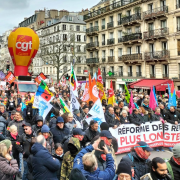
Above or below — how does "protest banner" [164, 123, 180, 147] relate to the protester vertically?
below

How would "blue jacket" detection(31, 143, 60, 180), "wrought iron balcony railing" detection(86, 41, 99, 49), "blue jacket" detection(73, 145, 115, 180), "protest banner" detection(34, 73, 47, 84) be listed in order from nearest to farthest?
"blue jacket" detection(73, 145, 115, 180)
"blue jacket" detection(31, 143, 60, 180)
"protest banner" detection(34, 73, 47, 84)
"wrought iron balcony railing" detection(86, 41, 99, 49)

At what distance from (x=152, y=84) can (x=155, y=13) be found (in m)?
8.89

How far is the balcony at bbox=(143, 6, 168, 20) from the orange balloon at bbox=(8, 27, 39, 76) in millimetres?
14401

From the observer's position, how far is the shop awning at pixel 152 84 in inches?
1133

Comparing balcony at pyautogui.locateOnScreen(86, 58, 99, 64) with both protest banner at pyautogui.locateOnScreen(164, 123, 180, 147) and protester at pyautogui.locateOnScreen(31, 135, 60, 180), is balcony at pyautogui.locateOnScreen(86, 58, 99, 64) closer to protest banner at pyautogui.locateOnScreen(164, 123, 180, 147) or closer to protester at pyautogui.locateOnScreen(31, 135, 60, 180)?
protest banner at pyautogui.locateOnScreen(164, 123, 180, 147)

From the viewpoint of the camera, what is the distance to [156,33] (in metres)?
31.3

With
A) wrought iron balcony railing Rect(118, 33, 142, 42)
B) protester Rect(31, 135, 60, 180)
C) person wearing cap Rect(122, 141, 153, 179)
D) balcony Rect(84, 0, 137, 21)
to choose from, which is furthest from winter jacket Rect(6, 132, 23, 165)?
balcony Rect(84, 0, 137, 21)

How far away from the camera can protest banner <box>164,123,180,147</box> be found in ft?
Answer: 31.3

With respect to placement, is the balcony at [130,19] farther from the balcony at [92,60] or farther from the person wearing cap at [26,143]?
the person wearing cap at [26,143]

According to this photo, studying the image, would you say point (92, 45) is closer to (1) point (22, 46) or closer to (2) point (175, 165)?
(1) point (22, 46)

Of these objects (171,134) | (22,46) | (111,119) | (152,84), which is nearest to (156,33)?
(152,84)

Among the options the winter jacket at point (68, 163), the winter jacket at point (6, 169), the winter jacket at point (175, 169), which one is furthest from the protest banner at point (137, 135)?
the winter jacket at point (6, 169)

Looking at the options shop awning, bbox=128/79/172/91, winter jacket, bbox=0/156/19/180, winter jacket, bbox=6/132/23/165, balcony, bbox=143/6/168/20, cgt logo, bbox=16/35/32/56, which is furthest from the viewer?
balcony, bbox=143/6/168/20

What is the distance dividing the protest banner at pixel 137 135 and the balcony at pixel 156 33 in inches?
897
